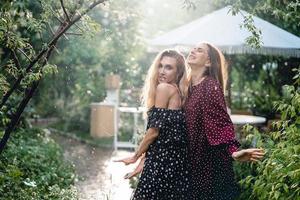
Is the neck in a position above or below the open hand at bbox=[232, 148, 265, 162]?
above

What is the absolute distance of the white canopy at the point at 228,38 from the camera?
344 inches

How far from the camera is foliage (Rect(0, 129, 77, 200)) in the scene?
20.2ft

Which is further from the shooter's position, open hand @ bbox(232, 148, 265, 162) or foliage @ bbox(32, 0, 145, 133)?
foliage @ bbox(32, 0, 145, 133)

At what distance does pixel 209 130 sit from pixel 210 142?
97mm

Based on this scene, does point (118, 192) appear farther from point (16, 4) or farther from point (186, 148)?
point (16, 4)

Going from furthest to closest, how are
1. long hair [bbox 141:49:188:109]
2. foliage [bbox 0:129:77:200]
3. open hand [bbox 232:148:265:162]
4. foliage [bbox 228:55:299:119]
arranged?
foliage [bbox 228:55:299:119], foliage [bbox 0:129:77:200], long hair [bbox 141:49:188:109], open hand [bbox 232:148:265:162]

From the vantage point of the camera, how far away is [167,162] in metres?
4.45

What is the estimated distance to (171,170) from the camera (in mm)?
4453

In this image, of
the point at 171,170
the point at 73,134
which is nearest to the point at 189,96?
the point at 171,170

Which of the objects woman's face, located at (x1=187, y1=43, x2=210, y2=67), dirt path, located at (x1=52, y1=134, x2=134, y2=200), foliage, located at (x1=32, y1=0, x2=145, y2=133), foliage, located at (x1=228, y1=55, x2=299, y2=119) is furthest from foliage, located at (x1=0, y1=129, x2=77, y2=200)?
foliage, located at (x1=228, y1=55, x2=299, y2=119)

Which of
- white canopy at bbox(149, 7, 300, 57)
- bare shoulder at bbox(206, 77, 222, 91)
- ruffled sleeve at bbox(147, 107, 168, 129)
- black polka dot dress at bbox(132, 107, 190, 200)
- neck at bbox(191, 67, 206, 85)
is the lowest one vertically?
black polka dot dress at bbox(132, 107, 190, 200)

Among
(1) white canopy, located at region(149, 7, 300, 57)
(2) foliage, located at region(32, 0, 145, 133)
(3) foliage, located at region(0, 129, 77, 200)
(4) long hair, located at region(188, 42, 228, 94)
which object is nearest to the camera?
(4) long hair, located at region(188, 42, 228, 94)

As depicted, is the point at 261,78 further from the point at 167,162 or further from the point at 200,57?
the point at 167,162

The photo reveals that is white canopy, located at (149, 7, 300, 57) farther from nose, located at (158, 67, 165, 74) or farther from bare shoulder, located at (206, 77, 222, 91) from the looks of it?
nose, located at (158, 67, 165, 74)
